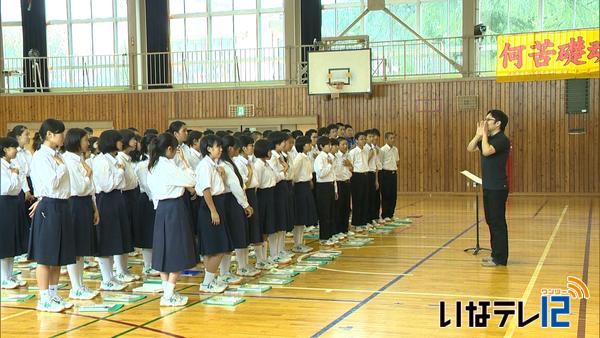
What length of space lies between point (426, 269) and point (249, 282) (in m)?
1.94

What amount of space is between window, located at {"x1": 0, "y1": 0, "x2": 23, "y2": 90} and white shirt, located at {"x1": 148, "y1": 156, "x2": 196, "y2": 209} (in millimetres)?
14583

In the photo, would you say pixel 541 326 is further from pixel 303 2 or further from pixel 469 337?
pixel 303 2

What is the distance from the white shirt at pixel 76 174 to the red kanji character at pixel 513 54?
12.3 m

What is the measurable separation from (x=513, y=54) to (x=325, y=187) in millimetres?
8569

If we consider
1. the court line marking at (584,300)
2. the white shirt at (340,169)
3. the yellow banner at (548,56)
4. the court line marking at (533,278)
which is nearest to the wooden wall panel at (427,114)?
the yellow banner at (548,56)

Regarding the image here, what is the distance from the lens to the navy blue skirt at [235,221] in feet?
22.4

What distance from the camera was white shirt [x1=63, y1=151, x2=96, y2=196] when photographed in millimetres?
6020

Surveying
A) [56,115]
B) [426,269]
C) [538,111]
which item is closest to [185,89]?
[56,115]

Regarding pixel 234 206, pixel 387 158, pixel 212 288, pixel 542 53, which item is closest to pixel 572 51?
pixel 542 53

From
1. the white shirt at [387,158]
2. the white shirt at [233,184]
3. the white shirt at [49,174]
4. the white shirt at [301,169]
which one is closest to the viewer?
the white shirt at [49,174]

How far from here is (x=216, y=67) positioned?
62.2 feet

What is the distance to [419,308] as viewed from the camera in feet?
19.2

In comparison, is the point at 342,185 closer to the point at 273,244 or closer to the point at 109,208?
the point at 273,244

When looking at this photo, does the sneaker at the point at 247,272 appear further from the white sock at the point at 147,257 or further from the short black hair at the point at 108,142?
the short black hair at the point at 108,142
